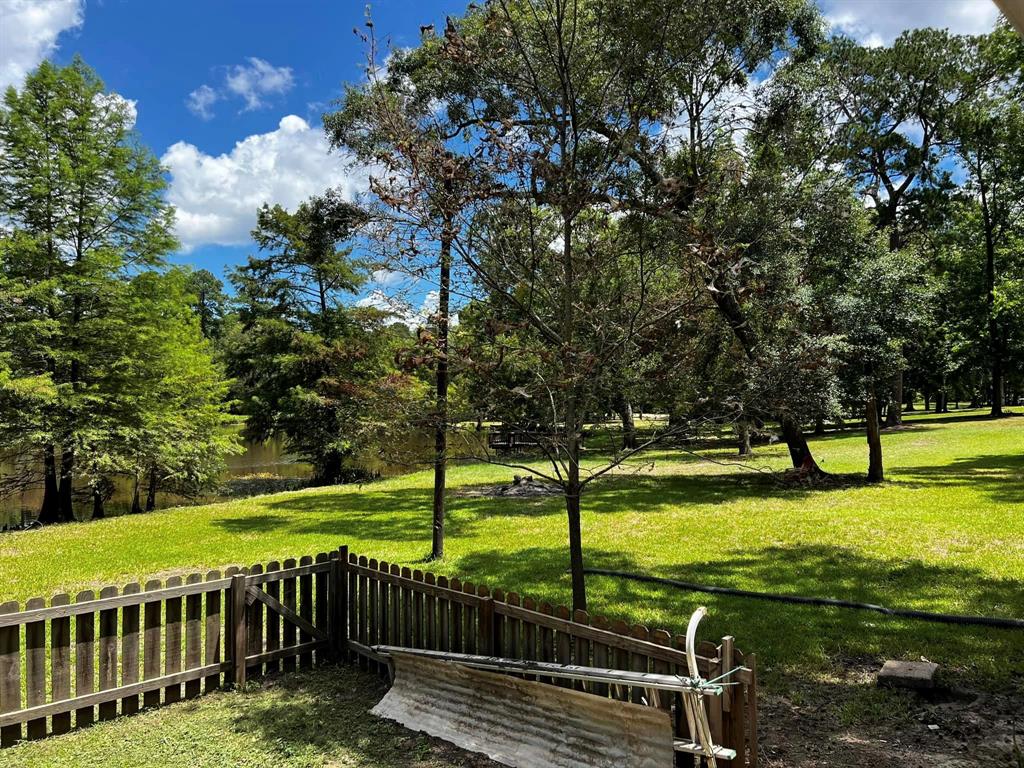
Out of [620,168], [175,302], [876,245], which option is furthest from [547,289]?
[175,302]

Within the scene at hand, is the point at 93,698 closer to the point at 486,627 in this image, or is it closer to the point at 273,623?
the point at 273,623

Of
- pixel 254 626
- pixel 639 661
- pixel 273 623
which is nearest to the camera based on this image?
pixel 639 661

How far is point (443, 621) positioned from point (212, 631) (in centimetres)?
180

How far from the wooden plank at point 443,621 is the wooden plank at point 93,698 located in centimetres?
179

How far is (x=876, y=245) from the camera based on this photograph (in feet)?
46.3

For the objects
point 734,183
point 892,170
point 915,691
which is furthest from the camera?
point 892,170

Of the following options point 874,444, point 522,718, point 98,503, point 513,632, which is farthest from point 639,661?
point 98,503

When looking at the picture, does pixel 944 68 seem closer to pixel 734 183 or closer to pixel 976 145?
pixel 976 145

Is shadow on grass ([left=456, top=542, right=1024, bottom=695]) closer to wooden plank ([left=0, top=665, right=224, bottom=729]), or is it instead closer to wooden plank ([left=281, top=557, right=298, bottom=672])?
wooden plank ([left=281, top=557, right=298, bottom=672])

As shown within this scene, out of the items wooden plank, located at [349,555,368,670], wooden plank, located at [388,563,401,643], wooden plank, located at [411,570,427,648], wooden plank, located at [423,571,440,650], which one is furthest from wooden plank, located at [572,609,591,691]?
wooden plank, located at [349,555,368,670]

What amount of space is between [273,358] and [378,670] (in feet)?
63.2

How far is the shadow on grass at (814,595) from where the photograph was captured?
498cm

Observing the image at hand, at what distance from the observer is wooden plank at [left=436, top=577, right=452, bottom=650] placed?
4.46 meters

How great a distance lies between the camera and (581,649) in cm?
360
